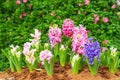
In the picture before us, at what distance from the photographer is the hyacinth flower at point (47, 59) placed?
5.36 meters

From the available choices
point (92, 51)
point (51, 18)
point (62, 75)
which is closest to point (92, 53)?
point (92, 51)

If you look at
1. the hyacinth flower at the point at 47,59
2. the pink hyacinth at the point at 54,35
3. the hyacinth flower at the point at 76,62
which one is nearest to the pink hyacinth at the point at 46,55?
the hyacinth flower at the point at 47,59

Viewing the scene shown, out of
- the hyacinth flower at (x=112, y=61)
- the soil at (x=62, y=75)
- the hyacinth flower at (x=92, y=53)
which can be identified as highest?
the hyacinth flower at (x=92, y=53)

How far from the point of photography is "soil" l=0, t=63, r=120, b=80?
541cm

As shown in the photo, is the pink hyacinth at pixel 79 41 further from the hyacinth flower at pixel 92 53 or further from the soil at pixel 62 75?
the soil at pixel 62 75

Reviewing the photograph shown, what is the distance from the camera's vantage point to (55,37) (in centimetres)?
572

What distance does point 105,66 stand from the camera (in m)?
5.67

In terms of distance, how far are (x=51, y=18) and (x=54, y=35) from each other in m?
4.23

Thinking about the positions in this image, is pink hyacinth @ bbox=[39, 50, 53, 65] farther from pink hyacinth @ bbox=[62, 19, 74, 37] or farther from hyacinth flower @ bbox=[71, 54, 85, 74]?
pink hyacinth @ bbox=[62, 19, 74, 37]

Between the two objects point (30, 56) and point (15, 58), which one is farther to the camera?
point (15, 58)

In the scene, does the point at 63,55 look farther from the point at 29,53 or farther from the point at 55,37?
the point at 29,53

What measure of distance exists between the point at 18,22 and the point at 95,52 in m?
5.38

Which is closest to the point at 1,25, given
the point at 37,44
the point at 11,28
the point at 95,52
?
the point at 11,28

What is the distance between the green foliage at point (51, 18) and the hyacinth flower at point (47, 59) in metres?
3.85
